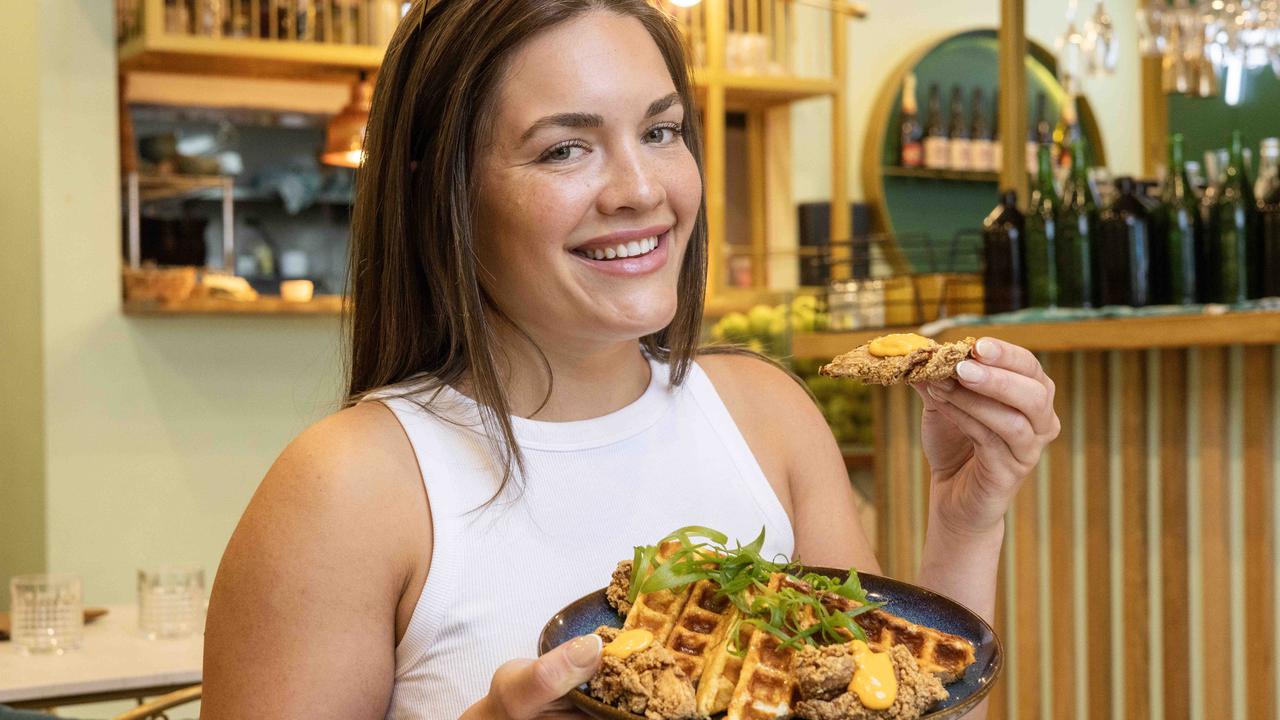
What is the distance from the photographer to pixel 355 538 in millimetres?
1134

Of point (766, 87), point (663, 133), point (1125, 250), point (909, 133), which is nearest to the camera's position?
point (663, 133)

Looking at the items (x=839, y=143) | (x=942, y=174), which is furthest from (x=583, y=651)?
(x=942, y=174)

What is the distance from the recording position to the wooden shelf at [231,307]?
404 cm

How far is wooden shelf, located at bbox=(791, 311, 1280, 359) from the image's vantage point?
2.31m

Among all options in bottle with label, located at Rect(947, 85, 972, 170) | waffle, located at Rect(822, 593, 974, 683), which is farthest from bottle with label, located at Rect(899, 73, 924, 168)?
waffle, located at Rect(822, 593, 974, 683)

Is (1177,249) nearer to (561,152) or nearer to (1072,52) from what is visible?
(1072,52)

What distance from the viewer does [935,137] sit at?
5.40 meters

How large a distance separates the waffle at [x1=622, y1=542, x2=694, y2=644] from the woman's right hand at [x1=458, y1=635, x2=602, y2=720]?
0.46 feet

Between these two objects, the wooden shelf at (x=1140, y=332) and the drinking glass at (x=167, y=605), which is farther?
the drinking glass at (x=167, y=605)

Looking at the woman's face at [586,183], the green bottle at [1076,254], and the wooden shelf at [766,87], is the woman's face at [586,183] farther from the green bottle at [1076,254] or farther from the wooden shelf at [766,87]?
the wooden shelf at [766,87]

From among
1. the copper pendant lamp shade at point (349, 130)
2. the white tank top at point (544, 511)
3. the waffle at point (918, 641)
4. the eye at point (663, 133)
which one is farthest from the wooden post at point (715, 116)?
the waffle at point (918, 641)

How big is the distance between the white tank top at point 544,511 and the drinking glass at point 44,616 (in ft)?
5.02

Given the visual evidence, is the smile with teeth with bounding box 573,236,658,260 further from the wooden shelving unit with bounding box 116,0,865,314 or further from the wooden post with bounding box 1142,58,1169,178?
the wooden post with bounding box 1142,58,1169,178

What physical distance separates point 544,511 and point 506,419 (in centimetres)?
9
